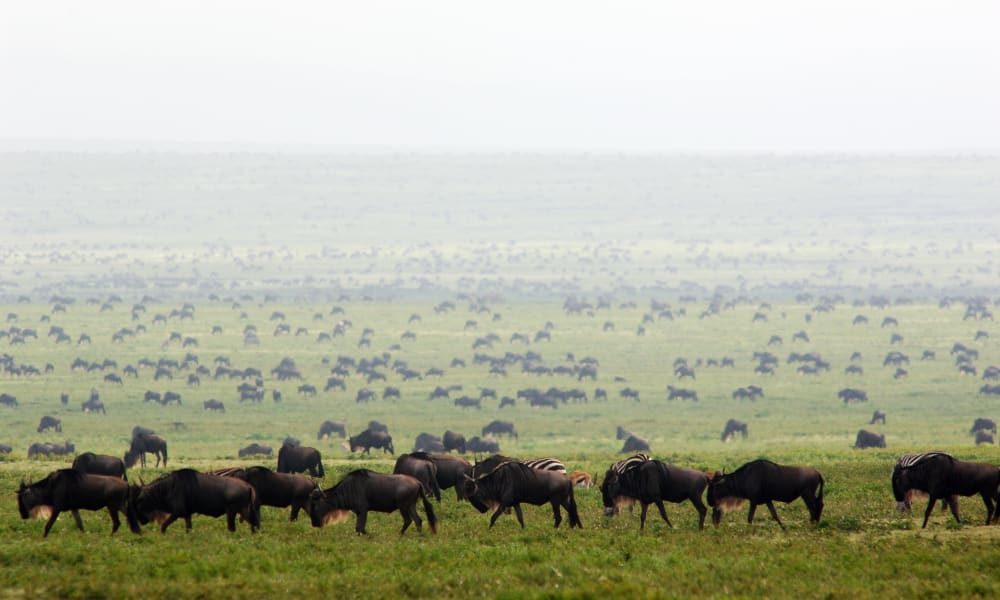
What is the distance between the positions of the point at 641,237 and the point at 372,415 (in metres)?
126

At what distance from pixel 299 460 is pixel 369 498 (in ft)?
24.2

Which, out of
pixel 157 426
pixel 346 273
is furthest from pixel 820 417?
pixel 346 273

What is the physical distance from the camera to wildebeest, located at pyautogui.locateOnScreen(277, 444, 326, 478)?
84.5 ft

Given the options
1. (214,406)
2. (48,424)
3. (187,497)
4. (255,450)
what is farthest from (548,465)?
(214,406)

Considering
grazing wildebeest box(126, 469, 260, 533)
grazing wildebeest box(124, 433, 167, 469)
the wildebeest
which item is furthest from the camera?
grazing wildebeest box(124, 433, 167, 469)

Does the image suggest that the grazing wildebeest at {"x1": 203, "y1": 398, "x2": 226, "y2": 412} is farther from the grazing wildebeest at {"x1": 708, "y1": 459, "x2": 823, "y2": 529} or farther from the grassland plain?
the grazing wildebeest at {"x1": 708, "y1": 459, "x2": 823, "y2": 529}

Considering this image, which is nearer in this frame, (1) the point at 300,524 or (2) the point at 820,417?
(1) the point at 300,524

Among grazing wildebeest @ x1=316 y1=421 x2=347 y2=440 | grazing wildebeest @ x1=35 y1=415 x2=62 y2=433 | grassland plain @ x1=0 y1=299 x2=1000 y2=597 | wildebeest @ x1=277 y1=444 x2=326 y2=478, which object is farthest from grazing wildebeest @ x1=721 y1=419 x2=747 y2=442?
grazing wildebeest @ x1=35 y1=415 x2=62 y2=433

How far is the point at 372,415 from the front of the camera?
54031 mm

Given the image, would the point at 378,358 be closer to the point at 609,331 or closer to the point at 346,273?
the point at 609,331

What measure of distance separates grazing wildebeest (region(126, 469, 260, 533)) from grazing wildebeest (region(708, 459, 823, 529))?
7.31 m

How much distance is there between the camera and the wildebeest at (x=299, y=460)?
25766mm

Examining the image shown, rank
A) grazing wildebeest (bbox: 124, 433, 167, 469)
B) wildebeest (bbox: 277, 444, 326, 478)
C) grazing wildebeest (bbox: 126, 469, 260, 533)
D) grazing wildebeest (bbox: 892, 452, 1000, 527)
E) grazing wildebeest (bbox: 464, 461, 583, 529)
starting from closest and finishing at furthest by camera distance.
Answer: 1. grazing wildebeest (bbox: 126, 469, 260, 533)
2. grazing wildebeest (bbox: 892, 452, 1000, 527)
3. grazing wildebeest (bbox: 464, 461, 583, 529)
4. wildebeest (bbox: 277, 444, 326, 478)
5. grazing wildebeest (bbox: 124, 433, 167, 469)

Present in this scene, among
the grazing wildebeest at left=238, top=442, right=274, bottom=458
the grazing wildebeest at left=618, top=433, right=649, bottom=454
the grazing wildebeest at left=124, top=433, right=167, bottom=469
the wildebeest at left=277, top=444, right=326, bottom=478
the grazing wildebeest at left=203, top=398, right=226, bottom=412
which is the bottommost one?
the grazing wildebeest at left=203, top=398, right=226, bottom=412
